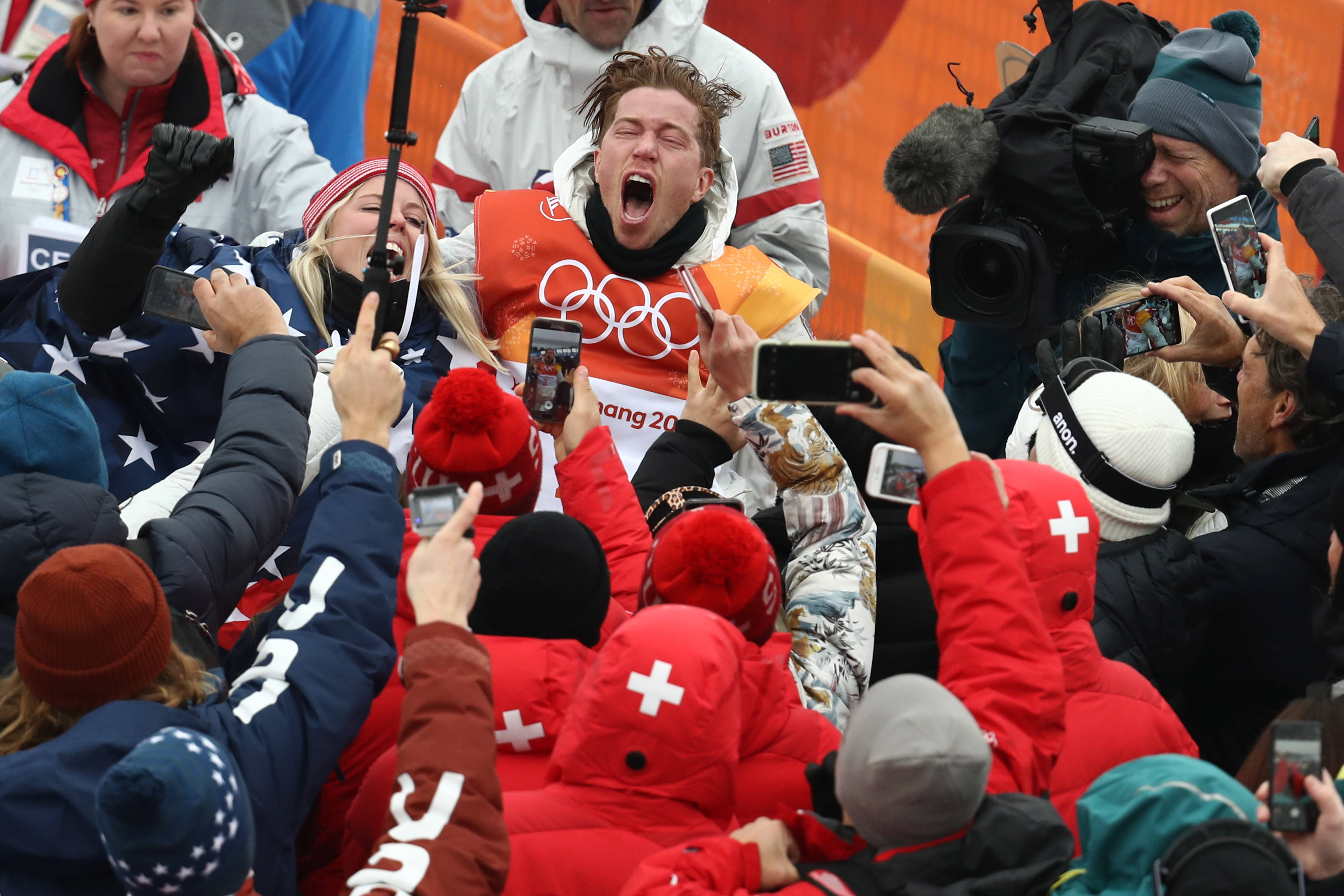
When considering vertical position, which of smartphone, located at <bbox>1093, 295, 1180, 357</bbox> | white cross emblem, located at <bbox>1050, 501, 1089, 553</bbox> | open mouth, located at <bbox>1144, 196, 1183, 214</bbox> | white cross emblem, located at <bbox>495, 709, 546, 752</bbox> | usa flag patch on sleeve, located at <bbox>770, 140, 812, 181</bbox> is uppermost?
open mouth, located at <bbox>1144, 196, 1183, 214</bbox>

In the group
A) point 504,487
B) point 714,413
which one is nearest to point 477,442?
point 504,487

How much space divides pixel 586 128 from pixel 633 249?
34.5 inches

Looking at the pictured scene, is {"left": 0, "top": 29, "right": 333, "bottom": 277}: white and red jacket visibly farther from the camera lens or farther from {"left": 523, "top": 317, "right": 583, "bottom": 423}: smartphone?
the camera lens

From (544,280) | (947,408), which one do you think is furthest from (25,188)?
(947,408)

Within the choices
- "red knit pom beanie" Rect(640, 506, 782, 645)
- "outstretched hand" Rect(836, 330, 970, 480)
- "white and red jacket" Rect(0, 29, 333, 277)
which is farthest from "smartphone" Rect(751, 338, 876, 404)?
"white and red jacket" Rect(0, 29, 333, 277)

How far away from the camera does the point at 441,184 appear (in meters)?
4.78

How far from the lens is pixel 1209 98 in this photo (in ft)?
12.6

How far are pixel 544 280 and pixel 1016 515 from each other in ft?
5.94

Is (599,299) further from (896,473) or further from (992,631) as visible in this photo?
(992,631)

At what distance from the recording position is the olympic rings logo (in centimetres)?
379

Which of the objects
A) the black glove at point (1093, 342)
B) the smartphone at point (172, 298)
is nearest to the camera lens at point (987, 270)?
the black glove at point (1093, 342)

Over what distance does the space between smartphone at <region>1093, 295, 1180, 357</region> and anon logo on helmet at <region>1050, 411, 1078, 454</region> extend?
1.99 ft

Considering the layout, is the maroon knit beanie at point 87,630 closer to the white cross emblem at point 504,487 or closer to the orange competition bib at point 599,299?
the white cross emblem at point 504,487

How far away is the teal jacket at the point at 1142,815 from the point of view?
1696 mm
